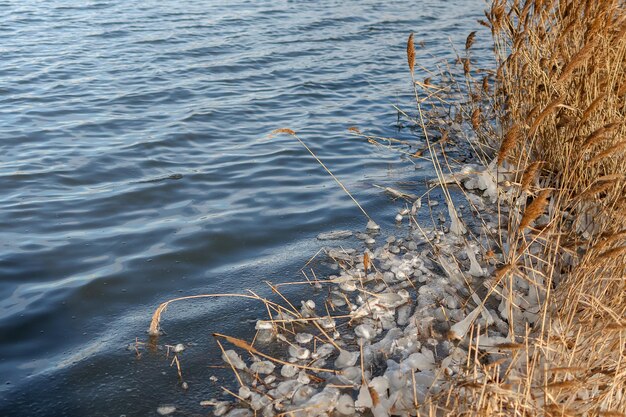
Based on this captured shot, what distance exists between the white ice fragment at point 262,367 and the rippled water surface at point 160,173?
0.83 feet

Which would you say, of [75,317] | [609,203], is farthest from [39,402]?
[609,203]

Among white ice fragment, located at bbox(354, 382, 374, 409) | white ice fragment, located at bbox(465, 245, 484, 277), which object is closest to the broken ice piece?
white ice fragment, located at bbox(354, 382, 374, 409)

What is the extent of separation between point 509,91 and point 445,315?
1.93m

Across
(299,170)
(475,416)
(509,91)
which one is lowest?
(299,170)

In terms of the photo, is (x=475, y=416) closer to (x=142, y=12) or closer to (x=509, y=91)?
(x=509, y=91)

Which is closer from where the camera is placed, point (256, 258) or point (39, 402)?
point (39, 402)

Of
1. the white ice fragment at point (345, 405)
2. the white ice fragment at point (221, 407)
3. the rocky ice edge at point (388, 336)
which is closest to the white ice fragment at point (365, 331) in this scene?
the rocky ice edge at point (388, 336)

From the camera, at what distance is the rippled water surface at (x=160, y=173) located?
11.8 feet

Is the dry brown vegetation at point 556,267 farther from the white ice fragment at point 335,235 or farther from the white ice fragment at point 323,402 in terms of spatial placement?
the white ice fragment at point 335,235

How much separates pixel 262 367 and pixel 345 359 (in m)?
0.43

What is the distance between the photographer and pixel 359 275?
13.8 ft

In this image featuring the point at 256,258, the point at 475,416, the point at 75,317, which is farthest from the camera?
the point at 256,258

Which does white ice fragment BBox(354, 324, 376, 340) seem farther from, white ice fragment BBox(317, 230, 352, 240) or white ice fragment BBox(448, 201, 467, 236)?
white ice fragment BBox(317, 230, 352, 240)

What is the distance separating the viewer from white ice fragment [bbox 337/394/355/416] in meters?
2.99
